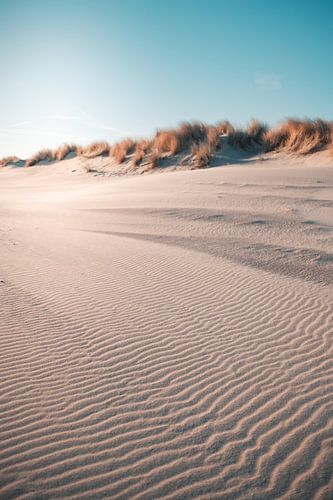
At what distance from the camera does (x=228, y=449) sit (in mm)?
2016

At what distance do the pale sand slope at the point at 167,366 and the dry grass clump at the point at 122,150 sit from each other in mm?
10453

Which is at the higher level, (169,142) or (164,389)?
(169,142)

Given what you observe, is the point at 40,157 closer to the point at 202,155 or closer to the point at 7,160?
the point at 7,160

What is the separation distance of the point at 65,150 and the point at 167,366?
20.7 metres

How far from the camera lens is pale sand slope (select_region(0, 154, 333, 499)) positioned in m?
1.87

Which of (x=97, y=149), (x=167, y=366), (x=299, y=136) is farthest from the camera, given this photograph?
(x=97, y=149)

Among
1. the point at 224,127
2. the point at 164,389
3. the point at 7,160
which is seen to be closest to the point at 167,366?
the point at 164,389

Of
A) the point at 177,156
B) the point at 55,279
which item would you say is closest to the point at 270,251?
the point at 55,279

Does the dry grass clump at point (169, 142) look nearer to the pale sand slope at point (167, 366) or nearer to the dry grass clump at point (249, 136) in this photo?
the dry grass clump at point (249, 136)

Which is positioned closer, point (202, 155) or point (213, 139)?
→ point (202, 155)

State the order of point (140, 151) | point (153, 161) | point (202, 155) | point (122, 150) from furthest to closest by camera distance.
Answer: point (122, 150) < point (140, 151) < point (153, 161) < point (202, 155)

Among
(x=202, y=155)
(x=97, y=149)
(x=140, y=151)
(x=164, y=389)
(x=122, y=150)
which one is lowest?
(x=164, y=389)

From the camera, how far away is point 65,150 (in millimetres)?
21281

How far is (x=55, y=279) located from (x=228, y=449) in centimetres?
302
